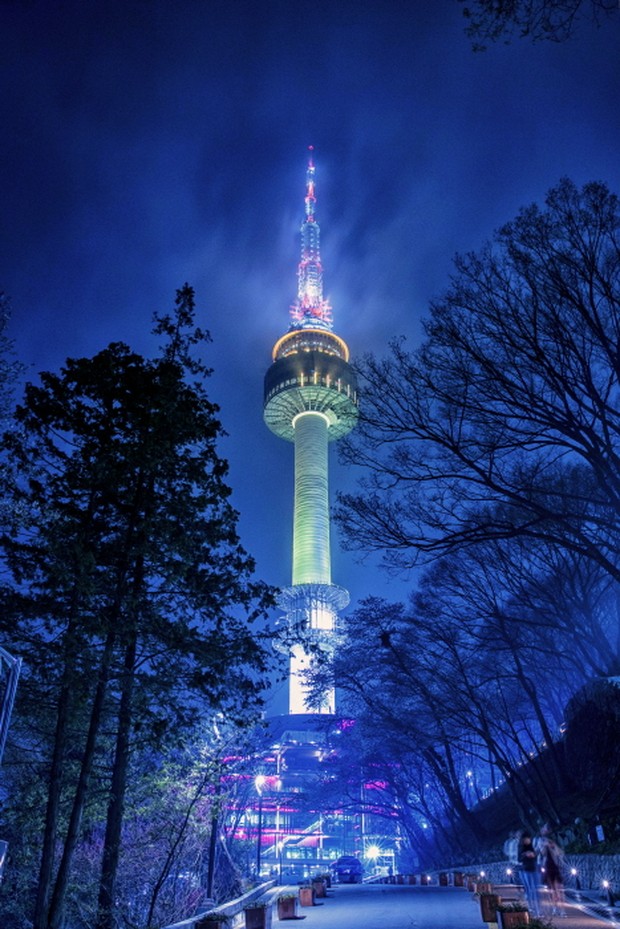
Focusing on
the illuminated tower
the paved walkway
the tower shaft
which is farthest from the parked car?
the tower shaft

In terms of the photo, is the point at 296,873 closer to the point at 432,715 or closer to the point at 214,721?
the point at 432,715

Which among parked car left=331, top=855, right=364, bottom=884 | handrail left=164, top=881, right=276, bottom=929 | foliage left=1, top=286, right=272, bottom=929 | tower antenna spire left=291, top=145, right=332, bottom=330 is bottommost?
handrail left=164, top=881, right=276, bottom=929

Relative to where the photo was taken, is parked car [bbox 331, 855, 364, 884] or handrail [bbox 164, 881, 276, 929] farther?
parked car [bbox 331, 855, 364, 884]

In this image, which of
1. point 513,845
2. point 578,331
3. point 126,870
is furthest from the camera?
point 126,870

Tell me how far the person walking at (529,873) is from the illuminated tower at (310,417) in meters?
76.6

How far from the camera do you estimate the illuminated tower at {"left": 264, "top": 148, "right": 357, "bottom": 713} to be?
307 feet

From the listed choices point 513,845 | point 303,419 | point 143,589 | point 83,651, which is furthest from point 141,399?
point 303,419

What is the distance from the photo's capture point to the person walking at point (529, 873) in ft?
38.7

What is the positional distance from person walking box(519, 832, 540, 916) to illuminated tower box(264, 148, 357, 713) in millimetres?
76578

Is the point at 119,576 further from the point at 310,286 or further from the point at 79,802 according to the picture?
the point at 310,286

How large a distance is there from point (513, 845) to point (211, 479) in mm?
9817

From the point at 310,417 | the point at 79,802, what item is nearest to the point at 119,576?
the point at 79,802

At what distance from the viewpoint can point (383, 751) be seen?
38.6 metres

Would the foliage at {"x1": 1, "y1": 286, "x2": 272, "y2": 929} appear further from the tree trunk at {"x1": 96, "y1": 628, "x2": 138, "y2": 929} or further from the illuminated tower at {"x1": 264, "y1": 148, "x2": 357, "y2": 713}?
the illuminated tower at {"x1": 264, "y1": 148, "x2": 357, "y2": 713}
